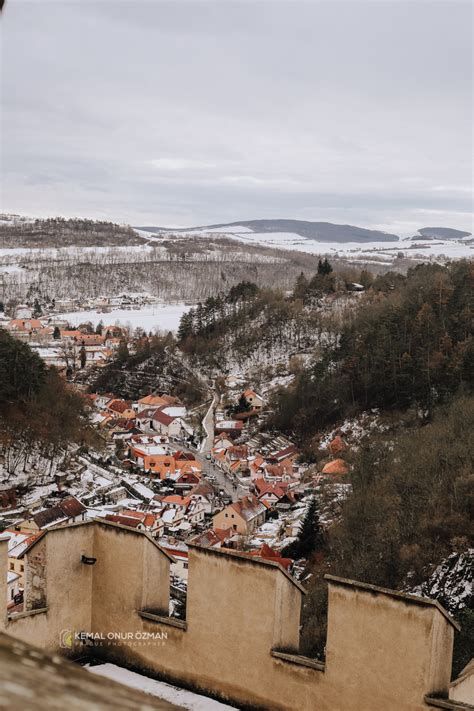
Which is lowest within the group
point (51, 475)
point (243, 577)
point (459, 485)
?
point (51, 475)

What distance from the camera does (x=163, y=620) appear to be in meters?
4.66

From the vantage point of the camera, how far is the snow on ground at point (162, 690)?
4371 mm

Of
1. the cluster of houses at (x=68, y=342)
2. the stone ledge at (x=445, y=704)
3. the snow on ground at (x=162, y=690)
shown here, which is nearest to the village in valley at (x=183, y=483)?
the snow on ground at (x=162, y=690)

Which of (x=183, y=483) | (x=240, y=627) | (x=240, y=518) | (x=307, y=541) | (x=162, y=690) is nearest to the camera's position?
(x=240, y=627)

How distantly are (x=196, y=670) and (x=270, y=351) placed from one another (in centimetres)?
6283

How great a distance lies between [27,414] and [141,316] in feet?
258

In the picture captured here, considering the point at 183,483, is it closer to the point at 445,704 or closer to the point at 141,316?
the point at 445,704

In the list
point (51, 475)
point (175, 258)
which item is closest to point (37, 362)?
point (51, 475)

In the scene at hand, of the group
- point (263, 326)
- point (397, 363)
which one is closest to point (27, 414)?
point (397, 363)

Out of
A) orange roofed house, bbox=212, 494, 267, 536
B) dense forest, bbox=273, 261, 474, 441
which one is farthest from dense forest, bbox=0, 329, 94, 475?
dense forest, bbox=273, 261, 474, 441

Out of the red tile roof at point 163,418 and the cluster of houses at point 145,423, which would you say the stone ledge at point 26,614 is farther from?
the red tile roof at point 163,418

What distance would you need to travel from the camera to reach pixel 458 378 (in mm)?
39562

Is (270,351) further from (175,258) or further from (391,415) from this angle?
(175,258)

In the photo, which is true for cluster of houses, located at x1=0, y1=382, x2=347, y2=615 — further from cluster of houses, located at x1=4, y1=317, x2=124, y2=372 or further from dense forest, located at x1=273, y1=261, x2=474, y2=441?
cluster of houses, located at x1=4, y1=317, x2=124, y2=372
